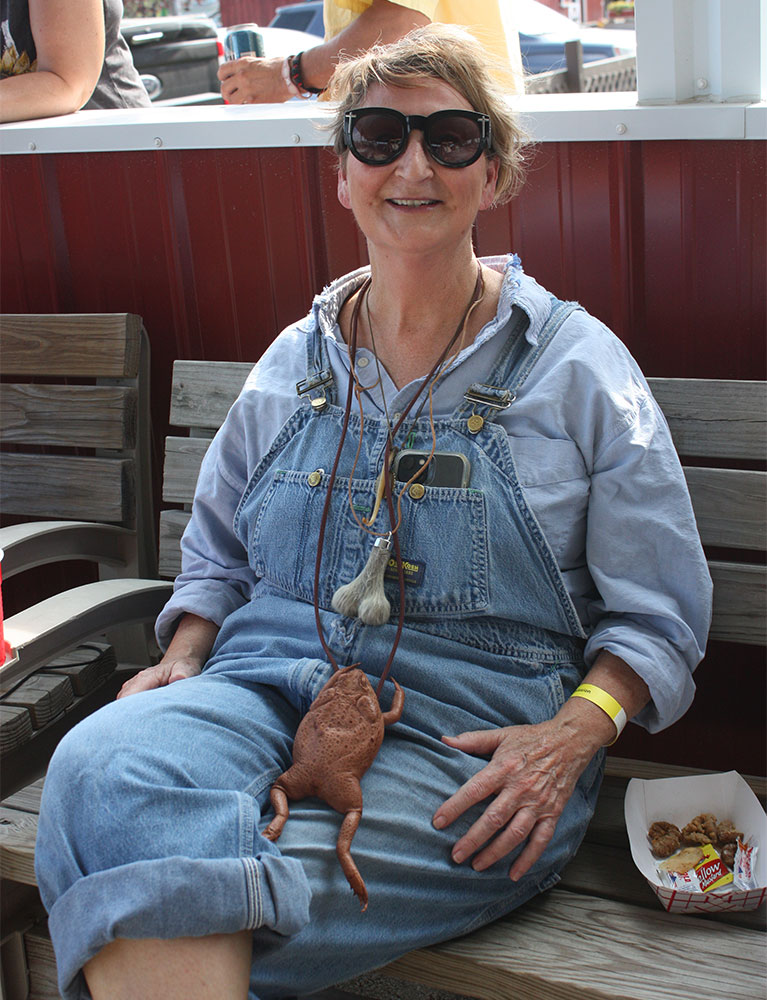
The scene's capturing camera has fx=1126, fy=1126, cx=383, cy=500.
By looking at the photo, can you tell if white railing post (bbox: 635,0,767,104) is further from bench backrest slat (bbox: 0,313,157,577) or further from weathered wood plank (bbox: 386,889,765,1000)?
weathered wood plank (bbox: 386,889,765,1000)

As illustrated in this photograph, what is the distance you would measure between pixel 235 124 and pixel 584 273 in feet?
2.82

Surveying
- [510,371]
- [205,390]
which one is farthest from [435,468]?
[205,390]

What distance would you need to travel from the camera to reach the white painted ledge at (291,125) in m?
2.04

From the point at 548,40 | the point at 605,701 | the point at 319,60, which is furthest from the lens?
the point at 548,40

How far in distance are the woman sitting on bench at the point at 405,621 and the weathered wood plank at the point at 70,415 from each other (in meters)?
0.65

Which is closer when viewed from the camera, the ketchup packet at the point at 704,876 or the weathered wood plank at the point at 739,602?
the ketchup packet at the point at 704,876

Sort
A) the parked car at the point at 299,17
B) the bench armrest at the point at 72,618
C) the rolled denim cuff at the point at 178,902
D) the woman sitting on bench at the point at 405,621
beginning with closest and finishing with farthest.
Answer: the rolled denim cuff at the point at 178,902 < the woman sitting on bench at the point at 405,621 < the bench armrest at the point at 72,618 < the parked car at the point at 299,17

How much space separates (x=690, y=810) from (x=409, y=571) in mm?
643

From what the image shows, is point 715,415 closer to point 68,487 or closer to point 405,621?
point 405,621

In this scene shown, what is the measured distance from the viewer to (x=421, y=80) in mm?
1830

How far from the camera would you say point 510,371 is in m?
1.86

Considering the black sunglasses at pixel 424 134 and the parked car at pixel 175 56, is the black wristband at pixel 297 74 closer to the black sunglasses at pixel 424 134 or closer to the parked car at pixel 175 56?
the black sunglasses at pixel 424 134

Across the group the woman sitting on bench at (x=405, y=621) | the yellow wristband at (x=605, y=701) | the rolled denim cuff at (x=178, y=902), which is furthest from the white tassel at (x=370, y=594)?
the rolled denim cuff at (x=178, y=902)

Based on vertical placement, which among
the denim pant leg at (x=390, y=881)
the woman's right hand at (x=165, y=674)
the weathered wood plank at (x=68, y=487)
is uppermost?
the weathered wood plank at (x=68, y=487)
